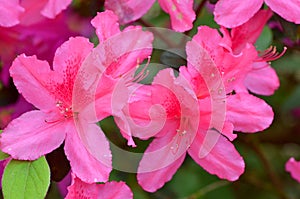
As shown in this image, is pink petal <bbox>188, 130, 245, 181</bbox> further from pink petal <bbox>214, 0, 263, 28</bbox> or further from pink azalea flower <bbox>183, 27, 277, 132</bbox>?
pink petal <bbox>214, 0, 263, 28</bbox>

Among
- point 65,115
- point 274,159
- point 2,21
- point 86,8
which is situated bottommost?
point 274,159

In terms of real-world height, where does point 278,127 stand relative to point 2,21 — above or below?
below

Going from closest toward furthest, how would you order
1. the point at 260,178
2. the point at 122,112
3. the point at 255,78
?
the point at 122,112, the point at 255,78, the point at 260,178

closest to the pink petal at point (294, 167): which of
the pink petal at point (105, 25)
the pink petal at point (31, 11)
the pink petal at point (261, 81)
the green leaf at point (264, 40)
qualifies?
the pink petal at point (261, 81)

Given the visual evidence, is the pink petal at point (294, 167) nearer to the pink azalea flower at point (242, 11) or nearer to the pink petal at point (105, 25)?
the pink azalea flower at point (242, 11)

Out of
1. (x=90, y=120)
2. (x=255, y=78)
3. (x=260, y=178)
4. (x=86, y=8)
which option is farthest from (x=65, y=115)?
(x=260, y=178)

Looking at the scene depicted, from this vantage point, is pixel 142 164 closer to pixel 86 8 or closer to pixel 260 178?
pixel 86 8
